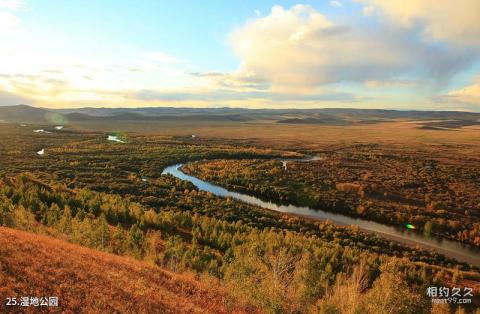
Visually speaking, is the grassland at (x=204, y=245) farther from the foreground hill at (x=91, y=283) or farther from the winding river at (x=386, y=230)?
the winding river at (x=386, y=230)

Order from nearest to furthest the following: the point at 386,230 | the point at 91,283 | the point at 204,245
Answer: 1. the point at 91,283
2. the point at 204,245
3. the point at 386,230

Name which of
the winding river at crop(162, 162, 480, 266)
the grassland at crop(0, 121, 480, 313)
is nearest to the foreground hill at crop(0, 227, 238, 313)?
the grassland at crop(0, 121, 480, 313)

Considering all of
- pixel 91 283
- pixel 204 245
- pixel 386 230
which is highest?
pixel 91 283

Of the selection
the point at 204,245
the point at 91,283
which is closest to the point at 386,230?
the point at 204,245

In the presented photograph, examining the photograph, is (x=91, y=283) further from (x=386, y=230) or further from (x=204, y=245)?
(x=386, y=230)

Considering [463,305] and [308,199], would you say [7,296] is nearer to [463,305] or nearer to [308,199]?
[463,305]

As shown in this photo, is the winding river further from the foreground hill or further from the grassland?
the foreground hill
